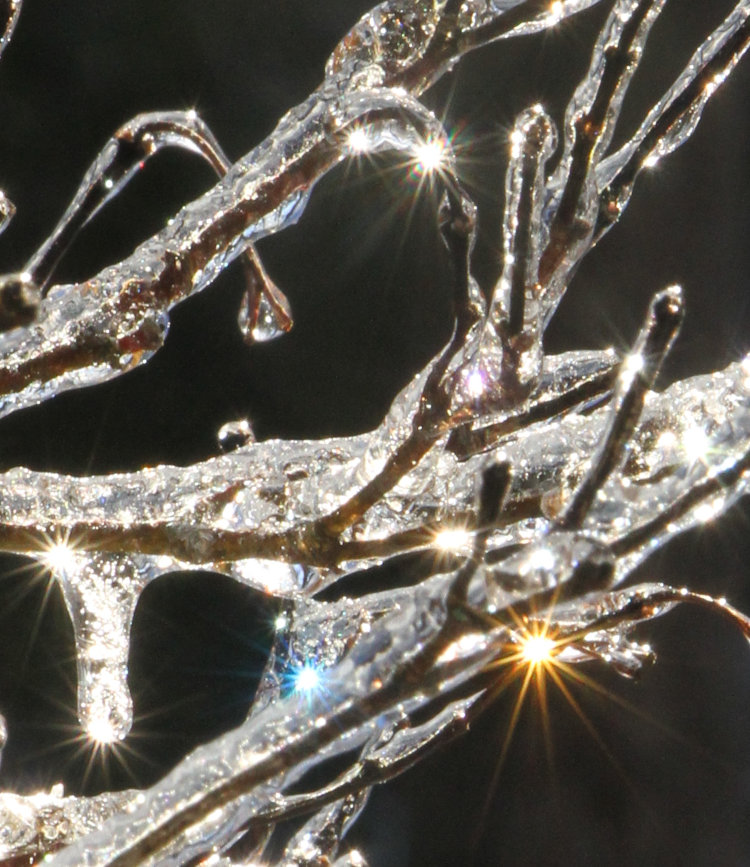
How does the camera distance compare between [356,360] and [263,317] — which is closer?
[263,317]

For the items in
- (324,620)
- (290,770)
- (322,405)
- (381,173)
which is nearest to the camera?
(290,770)

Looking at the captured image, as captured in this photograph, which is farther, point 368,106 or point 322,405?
point 322,405

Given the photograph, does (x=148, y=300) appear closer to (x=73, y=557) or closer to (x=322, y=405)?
(x=73, y=557)

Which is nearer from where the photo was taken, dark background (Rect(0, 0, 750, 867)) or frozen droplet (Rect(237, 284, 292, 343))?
frozen droplet (Rect(237, 284, 292, 343))

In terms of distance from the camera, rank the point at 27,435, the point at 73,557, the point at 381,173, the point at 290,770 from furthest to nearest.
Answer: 1. the point at 27,435
2. the point at 381,173
3. the point at 73,557
4. the point at 290,770

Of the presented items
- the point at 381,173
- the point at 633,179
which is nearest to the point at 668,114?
the point at 633,179

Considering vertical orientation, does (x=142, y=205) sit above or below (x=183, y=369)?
above

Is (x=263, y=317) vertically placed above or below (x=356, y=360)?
below

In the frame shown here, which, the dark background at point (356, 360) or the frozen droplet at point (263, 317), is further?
the dark background at point (356, 360)
